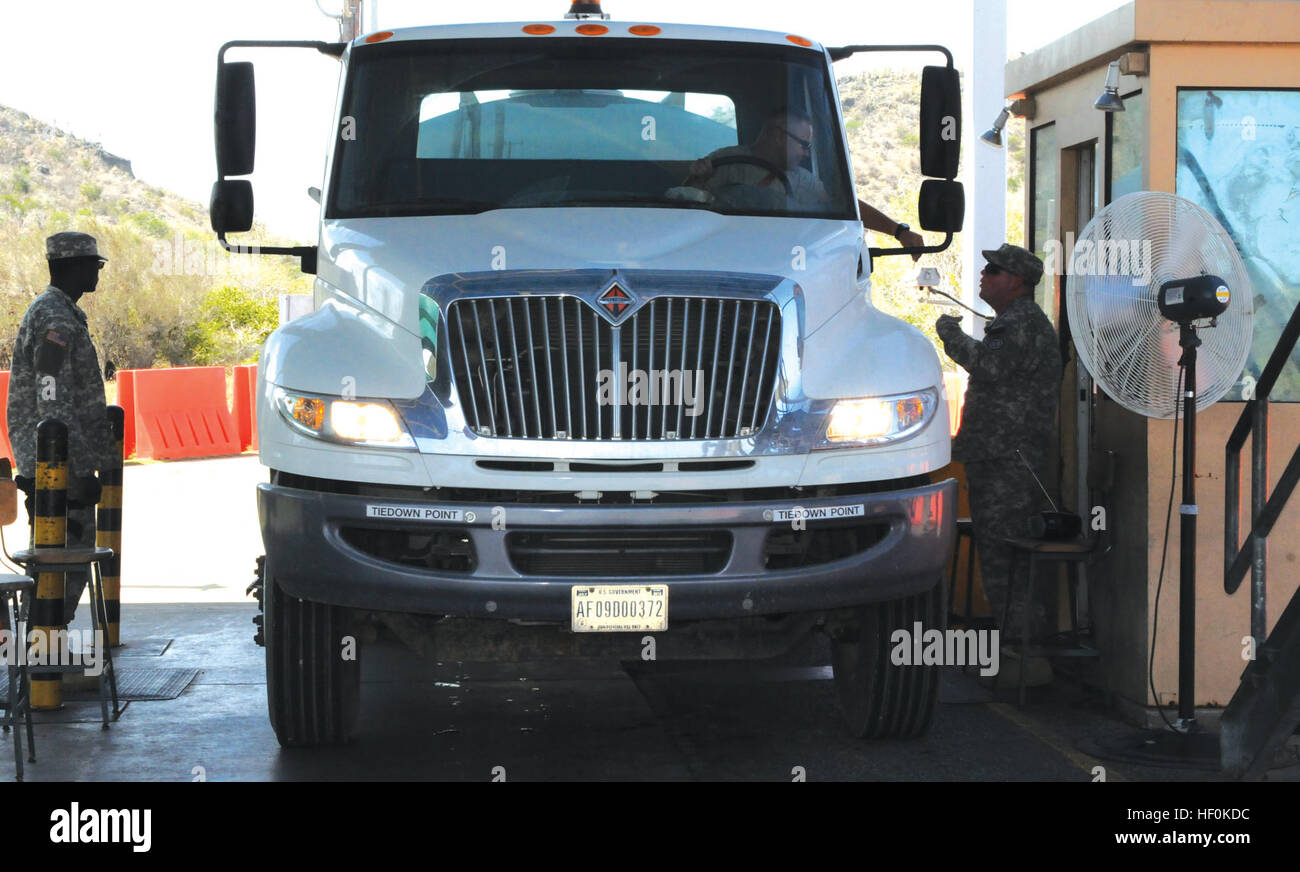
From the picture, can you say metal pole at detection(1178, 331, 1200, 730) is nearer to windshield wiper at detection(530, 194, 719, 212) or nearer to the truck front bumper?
the truck front bumper

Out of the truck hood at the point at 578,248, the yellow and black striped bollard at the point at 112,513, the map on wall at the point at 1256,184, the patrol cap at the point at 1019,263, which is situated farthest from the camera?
the yellow and black striped bollard at the point at 112,513

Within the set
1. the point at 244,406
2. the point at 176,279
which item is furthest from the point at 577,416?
the point at 176,279

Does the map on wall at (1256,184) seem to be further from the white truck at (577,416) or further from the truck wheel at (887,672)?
the truck wheel at (887,672)

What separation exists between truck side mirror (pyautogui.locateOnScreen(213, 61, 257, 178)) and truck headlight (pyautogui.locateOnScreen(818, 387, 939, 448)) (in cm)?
269

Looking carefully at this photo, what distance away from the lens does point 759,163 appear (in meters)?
6.71

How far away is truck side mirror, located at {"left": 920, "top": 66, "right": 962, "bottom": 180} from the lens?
6.83 m

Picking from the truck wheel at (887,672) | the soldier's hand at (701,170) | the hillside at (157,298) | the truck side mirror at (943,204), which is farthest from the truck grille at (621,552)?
the hillside at (157,298)

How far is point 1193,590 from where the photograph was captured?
252 inches

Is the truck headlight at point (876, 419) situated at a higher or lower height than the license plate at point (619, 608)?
higher

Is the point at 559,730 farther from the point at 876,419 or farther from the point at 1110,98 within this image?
the point at 1110,98

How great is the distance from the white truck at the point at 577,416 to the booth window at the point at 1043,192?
237 centimetres

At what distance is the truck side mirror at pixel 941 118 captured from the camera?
6828 millimetres
